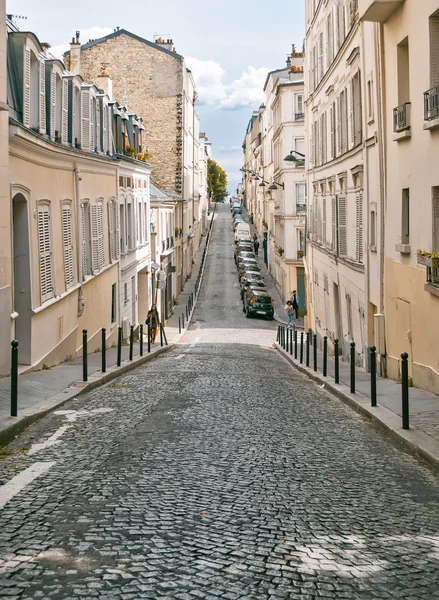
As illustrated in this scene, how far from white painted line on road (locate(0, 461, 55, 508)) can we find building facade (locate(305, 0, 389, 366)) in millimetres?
10592

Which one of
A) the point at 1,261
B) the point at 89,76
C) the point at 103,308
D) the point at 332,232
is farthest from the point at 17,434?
the point at 89,76

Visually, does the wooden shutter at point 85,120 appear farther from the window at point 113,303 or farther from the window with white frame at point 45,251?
the window at point 113,303

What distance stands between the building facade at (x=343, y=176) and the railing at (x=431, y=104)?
12.0ft

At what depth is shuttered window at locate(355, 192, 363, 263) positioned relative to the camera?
67.2 feet

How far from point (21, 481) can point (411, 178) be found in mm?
9720

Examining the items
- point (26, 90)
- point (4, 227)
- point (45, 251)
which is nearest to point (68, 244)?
point (45, 251)

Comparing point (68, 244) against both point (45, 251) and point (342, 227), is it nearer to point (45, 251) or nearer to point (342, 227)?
point (45, 251)

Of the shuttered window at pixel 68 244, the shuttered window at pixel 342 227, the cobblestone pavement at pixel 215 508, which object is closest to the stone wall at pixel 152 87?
the shuttered window at pixel 342 227

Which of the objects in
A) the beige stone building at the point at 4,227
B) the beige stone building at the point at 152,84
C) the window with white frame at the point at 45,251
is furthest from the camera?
the beige stone building at the point at 152,84

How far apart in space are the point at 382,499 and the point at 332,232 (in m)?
19.8

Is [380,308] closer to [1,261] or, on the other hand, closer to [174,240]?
[1,261]

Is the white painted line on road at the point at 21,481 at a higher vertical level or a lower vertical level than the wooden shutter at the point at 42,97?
lower

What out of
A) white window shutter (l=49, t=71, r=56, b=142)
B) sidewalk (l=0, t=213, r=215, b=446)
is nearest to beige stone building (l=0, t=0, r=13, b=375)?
sidewalk (l=0, t=213, r=215, b=446)

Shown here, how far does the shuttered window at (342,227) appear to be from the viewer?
77.1 feet
